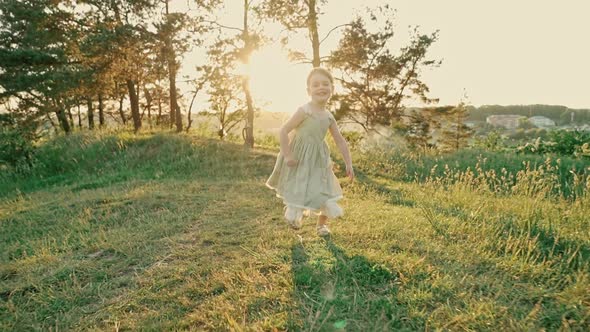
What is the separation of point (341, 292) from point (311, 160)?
1576 mm

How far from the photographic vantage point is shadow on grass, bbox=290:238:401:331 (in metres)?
2.26

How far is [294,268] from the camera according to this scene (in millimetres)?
3021

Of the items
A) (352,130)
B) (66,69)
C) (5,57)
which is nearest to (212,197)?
(66,69)

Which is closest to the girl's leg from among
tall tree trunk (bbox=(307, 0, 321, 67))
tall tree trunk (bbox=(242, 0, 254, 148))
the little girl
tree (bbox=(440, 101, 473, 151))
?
the little girl

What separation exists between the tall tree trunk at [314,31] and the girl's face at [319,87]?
34.4ft

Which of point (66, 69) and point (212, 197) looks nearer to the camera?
point (212, 197)

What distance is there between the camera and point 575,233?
354cm

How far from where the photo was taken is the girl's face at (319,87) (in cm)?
373

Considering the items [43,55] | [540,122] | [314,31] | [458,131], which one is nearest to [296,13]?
[314,31]

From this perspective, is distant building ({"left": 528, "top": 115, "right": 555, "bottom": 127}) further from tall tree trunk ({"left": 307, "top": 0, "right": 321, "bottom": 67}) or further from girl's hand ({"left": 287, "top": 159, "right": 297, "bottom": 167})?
girl's hand ({"left": 287, "top": 159, "right": 297, "bottom": 167})

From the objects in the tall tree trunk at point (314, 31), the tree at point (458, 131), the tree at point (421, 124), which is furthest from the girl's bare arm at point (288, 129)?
the tree at point (458, 131)

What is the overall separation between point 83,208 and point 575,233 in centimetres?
644

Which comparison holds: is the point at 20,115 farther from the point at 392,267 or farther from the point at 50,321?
the point at 392,267

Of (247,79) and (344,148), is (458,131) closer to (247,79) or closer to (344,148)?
(247,79)
